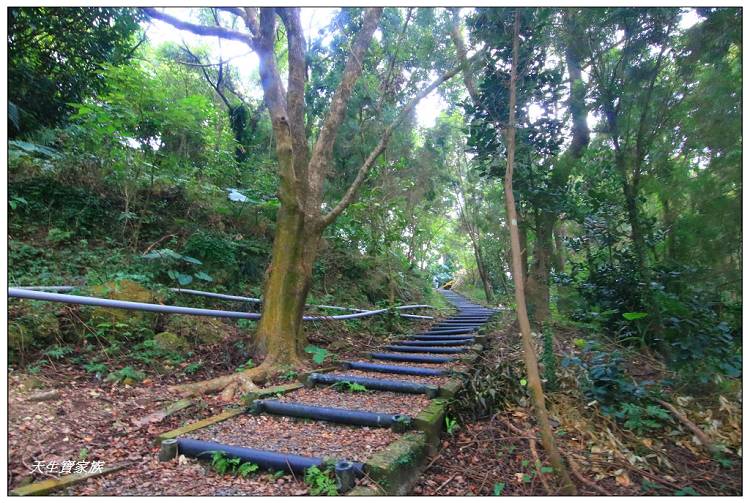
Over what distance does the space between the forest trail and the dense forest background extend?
45.0 inches

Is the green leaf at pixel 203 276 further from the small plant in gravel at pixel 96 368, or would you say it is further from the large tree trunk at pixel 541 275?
the large tree trunk at pixel 541 275

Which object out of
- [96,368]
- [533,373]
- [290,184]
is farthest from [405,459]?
[290,184]

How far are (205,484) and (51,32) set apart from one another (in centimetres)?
752

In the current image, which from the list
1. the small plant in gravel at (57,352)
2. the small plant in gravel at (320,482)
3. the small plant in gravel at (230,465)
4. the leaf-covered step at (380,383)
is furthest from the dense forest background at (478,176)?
the small plant in gravel at (320,482)

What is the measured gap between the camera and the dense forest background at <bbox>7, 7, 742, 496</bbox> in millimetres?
3443

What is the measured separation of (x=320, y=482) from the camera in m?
1.99

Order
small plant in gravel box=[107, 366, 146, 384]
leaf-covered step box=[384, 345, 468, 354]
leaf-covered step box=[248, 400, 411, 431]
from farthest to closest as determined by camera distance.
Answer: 1. leaf-covered step box=[384, 345, 468, 354]
2. small plant in gravel box=[107, 366, 146, 384]
3. leaf-covered step box=[248, 400, 411, 431]

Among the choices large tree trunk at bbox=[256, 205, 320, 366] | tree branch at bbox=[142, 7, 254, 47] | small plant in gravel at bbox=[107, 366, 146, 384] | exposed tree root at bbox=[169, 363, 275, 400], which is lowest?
exposed tree root at bbox=[169, 363, 275, 400]

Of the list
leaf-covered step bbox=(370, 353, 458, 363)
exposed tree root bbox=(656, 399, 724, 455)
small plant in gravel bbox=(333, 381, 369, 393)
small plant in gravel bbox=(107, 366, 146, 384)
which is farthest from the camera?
leaf-covered step bbox=(370, 353, 458, 363)

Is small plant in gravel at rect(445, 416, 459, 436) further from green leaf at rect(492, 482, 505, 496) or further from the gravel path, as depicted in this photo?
green leaf at rect(492, 482, 505, 496)

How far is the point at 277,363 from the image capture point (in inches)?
163

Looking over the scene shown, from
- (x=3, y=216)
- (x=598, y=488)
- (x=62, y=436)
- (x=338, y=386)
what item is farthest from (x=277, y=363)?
(x=598, y=488)

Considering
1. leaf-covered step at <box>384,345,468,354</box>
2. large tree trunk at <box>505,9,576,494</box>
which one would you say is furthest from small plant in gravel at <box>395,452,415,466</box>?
leaf-covered step at <box>384,345,468,354</box>

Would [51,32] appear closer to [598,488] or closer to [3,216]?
[3,216]
